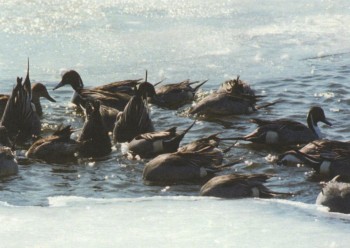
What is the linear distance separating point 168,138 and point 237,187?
6.93 ft

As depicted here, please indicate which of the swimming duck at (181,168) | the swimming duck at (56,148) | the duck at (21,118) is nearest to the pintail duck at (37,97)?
the duck at (21,118)

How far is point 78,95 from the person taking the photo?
543 inches

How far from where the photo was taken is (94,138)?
11.5 metres

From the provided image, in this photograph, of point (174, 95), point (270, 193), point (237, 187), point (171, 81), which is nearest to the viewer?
point (237, 187)

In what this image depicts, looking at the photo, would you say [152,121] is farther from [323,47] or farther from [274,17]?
[274,17]

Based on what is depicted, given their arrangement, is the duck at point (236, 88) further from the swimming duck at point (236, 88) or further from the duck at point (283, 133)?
the duck at point (283, 133)

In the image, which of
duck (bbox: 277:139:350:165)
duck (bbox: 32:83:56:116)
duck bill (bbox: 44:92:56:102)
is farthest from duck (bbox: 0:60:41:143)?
duck (bbox: 277:139:350:165)

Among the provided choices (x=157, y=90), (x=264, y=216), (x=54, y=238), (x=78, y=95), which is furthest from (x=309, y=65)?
(x=54, y=238)

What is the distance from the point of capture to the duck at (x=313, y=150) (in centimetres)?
1058

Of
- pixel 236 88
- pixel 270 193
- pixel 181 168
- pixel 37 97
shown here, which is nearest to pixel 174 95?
pixel 236 88

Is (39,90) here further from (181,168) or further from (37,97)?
(181,168)

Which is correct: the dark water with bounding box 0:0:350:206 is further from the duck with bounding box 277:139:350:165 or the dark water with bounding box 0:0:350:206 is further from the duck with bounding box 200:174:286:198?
the duck with bounding box 200:174:286:198

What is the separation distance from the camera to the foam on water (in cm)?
798

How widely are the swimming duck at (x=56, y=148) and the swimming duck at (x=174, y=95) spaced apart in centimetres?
287
